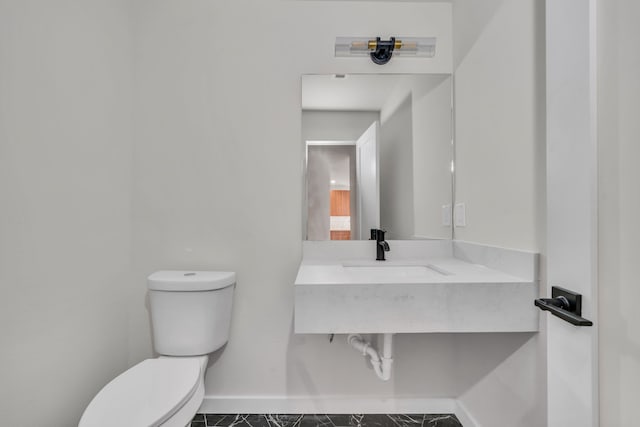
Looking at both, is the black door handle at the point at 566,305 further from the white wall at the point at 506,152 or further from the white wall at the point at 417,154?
the white wall at the point at 417,154

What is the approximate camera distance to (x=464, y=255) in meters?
1.53

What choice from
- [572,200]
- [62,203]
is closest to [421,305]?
[572,200]

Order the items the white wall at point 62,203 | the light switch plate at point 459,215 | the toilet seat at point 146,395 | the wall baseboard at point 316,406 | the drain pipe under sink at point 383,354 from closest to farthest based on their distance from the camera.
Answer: the toilet seat at point 146,395 < the white wall at point 62,203 < the drain pipe under sink at point 383,354 < the light switch plate at point 459,215 < the wall baseboard at point 316,406

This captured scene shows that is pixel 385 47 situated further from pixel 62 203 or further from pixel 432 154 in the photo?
pixel 62 203

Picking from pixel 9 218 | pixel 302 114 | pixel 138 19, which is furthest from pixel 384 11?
pixel 9 218

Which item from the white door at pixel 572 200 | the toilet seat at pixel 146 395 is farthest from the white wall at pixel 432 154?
the toilet seat at pixel 146 395

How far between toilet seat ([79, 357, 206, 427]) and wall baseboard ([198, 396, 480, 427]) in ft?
1.69

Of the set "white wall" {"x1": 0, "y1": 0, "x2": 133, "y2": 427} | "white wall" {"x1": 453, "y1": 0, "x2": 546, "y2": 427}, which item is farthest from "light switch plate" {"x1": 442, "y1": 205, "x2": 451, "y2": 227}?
"white wall" {"x1": 0, "y1": 0, "x2": 133, "y2": 427}

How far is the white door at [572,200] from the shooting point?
68 centimetres

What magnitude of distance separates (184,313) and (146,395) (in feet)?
1.40

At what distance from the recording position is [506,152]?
3.87 ft

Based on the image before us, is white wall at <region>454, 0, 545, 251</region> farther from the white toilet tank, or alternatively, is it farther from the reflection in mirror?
the white toilet tank

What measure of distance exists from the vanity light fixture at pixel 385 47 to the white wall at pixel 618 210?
41.1 inches

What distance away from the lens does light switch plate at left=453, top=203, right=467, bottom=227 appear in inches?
60.8
